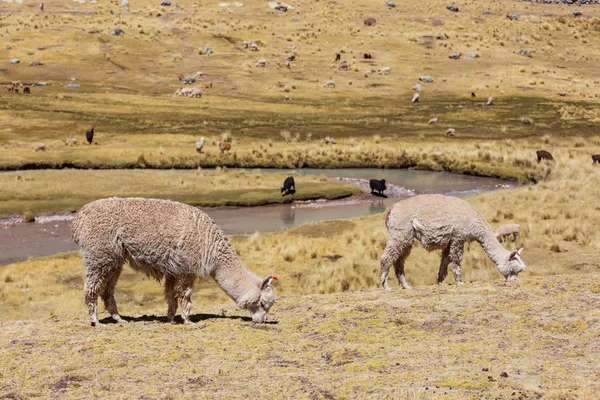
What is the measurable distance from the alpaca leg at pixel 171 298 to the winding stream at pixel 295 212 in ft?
55.2

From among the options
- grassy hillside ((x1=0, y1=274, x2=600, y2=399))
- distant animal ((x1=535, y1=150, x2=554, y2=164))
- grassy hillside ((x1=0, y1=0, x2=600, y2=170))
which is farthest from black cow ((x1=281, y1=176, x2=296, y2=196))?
grassy hillside ((x1=0, y1=274, x2=600, y2=399))

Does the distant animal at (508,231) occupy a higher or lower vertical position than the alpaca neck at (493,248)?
lower

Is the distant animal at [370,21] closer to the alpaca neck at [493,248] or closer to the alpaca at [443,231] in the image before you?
the alpaca at [443,231]

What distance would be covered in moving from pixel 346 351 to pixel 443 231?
633cm

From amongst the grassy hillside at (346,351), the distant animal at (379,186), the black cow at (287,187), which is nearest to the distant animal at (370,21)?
the distant animal at (379,186)

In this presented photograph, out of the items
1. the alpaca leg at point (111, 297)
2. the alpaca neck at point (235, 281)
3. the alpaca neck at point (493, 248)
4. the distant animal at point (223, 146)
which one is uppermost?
the alpaca neck at point (493, 248)

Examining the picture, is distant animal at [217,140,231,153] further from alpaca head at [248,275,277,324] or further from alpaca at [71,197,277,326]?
alpaca head at [248,275,277,324]

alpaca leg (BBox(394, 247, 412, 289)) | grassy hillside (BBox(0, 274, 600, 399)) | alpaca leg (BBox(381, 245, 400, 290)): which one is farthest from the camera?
alpaca leg (BBox(394, 247, 412, 289))

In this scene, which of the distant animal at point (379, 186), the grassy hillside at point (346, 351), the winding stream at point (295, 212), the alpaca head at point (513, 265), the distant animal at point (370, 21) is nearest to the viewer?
the grassy hillside at point (346, 351)

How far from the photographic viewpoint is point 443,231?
16.8 m

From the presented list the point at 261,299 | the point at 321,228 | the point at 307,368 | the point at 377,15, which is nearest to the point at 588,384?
the point at 307,368

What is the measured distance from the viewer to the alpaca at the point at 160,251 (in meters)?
13.4

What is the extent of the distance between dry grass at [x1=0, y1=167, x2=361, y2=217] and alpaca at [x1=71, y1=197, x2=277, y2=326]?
23.7 metres

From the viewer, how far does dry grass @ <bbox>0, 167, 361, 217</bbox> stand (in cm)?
3788
